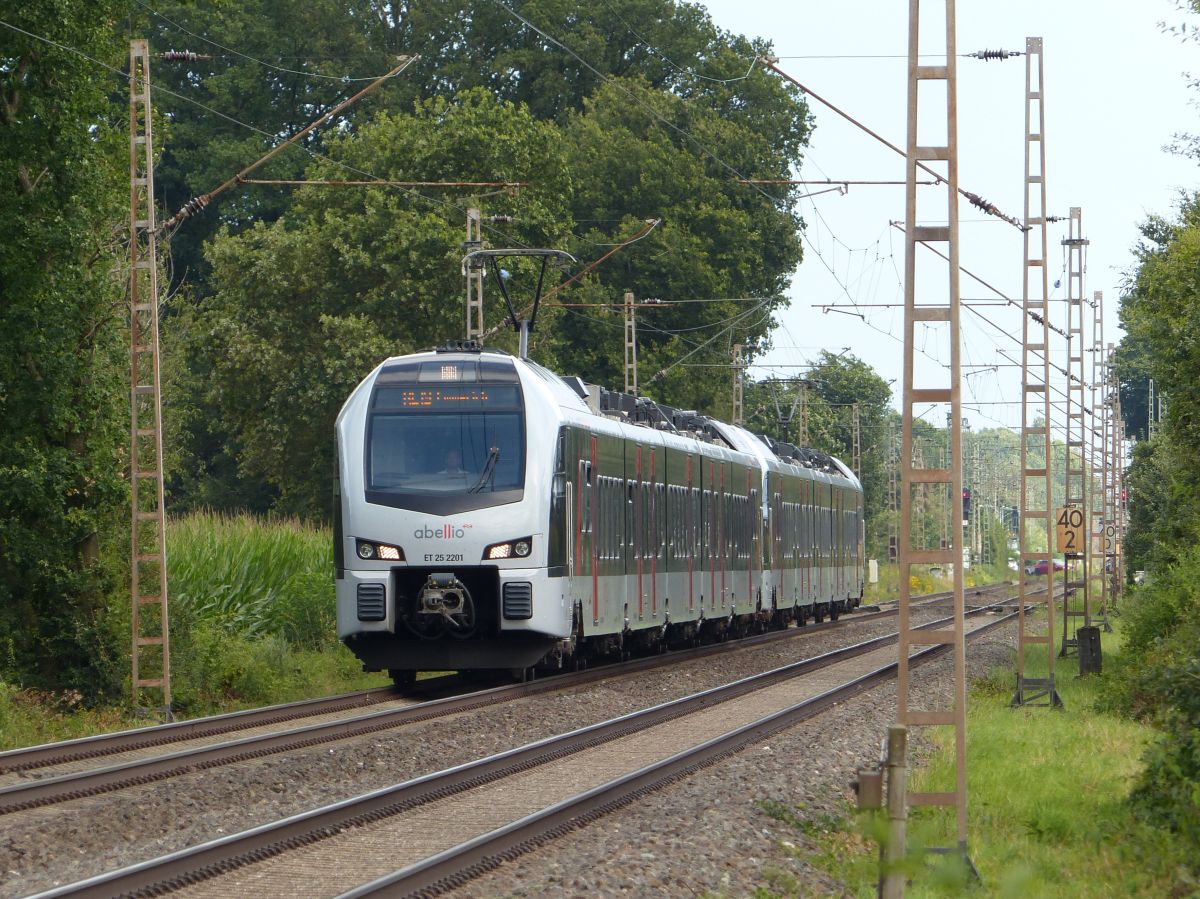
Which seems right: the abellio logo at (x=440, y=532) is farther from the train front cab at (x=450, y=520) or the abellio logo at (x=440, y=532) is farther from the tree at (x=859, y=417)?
the tree at (x=859, y=417)

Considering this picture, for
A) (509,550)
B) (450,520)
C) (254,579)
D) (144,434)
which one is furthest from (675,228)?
(144,434)

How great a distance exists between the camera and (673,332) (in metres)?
60.6

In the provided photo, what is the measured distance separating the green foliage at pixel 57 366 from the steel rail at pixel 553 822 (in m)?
7.41

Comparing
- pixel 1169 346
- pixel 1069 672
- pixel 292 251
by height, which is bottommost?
pixel 1069 672

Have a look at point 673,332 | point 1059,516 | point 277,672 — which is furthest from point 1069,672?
point 673,332

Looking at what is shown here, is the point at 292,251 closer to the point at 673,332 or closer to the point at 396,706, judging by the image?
the point at 673,332

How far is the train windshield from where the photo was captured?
800 inches

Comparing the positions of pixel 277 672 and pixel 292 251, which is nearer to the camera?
pixel 277 672

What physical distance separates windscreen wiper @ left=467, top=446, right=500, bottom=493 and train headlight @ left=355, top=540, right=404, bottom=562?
104cm

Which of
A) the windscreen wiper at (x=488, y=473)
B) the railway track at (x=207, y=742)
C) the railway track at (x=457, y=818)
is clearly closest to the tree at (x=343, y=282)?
the railway track at (x=207, y=742)

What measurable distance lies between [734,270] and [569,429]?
132 feet

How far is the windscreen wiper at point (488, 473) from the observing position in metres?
20.3

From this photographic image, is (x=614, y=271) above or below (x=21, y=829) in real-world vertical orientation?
above

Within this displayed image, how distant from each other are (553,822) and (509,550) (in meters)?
9.05
